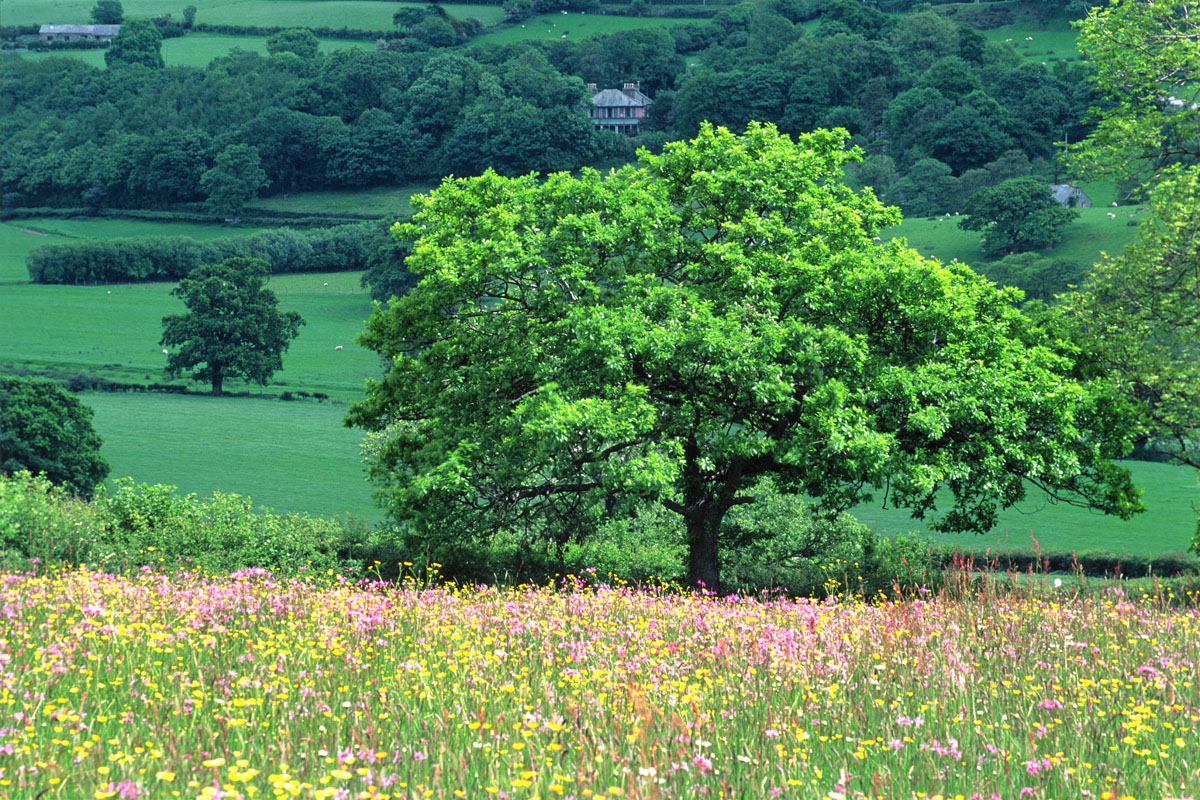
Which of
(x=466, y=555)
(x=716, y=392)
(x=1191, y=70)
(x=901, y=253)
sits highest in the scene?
(x=1191, y=70)

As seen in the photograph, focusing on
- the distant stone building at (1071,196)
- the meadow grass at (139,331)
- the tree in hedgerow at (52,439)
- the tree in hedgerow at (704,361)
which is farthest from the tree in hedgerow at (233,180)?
the tree in hedgerow at (704,361)

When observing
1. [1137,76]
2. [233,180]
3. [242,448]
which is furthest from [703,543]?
[233,180]

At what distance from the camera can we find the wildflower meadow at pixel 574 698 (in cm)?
514

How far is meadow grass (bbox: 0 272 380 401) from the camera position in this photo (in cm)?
10669

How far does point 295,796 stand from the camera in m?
4.54

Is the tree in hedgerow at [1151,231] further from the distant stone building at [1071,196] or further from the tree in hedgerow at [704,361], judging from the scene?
the distant stone building at [1071,196]

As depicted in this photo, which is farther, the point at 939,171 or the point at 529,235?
the point at 939,171

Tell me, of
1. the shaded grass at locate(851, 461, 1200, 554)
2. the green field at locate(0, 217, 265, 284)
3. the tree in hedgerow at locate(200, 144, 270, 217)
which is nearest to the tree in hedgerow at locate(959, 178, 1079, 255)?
the shaded grass at locate(851, 461, 1200, 554)

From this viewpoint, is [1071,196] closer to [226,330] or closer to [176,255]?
[226,330]

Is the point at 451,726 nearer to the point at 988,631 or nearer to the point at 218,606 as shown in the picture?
the point at 218,606

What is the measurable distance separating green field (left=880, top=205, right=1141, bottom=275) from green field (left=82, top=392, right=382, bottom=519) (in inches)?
3024

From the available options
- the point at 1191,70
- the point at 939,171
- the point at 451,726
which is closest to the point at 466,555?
the point at 451,726

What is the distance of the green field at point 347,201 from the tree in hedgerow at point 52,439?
10042cm

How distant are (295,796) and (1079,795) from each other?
373cm
